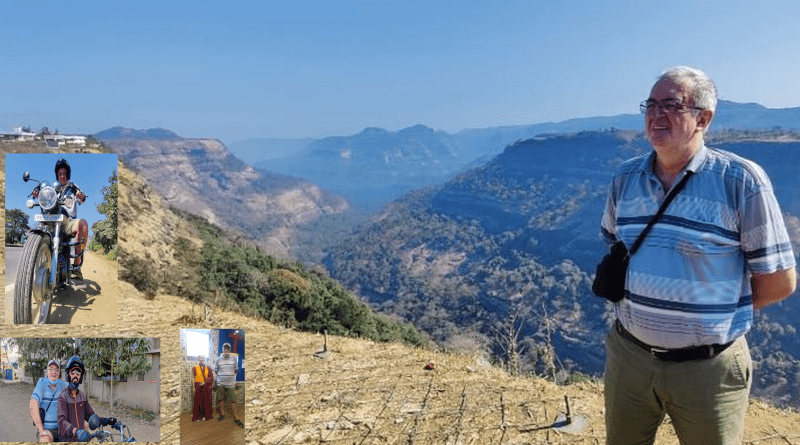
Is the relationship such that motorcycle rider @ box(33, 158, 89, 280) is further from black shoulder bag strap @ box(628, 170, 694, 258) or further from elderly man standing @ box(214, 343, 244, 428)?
black shoulder bag strap @ box(628, 170, 694, 258)

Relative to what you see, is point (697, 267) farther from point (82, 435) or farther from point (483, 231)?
point (483, 231)

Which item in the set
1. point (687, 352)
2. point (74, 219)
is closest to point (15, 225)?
point (74, 219)

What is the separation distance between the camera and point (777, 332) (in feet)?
184

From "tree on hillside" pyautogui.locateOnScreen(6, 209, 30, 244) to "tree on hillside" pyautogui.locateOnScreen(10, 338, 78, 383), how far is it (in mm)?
1178

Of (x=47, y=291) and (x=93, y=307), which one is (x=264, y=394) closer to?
(x=93, y=307)

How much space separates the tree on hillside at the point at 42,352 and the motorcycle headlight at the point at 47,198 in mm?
1234

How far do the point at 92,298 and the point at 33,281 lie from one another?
543mm

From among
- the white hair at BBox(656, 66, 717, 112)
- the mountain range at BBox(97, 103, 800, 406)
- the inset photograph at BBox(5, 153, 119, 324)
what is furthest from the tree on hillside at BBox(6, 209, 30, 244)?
the mountain range at BBox(97, 103, 800, 406)

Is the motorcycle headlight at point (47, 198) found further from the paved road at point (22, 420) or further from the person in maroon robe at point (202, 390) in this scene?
the person in maroon robe at point (202, 390)

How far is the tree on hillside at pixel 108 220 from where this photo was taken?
15.8 feet

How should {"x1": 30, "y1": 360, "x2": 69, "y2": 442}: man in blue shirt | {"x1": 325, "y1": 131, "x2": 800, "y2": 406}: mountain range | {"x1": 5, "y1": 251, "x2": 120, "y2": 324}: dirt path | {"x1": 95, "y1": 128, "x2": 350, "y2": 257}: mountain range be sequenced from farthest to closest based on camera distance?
{"x1": 95, "y1": 128, "x2": 350, "y2": 257}: mountain range < {"x1": 325, "y1": 131, "x2": 800, "y2": 406}: mountain range < {"x1": 5, "y1": 251, "x2": 120, "y2": 324}: dirt path < {"x1": 30, "y1": 360, "x2": 69, "y2": 442}: man in blue shirt

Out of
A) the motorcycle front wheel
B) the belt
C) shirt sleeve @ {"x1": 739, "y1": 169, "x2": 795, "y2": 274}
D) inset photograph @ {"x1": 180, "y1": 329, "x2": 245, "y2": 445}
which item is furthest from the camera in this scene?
the motorcycle front wheel

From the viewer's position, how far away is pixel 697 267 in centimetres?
198

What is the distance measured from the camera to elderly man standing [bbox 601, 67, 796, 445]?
6.41ft
